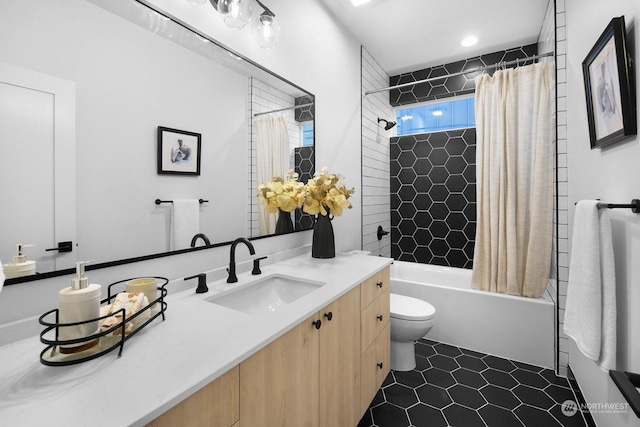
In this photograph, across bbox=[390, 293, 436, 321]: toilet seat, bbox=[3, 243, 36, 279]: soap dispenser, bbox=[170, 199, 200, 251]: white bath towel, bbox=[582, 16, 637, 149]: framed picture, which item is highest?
bbox=[582, 16, 637, 149]: framed picture

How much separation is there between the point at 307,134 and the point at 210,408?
1759 mm

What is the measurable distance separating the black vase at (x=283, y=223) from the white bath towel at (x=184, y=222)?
1.90 feet

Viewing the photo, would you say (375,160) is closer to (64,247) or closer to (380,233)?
(380,233)

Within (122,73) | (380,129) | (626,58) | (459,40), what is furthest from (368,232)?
(122,73)

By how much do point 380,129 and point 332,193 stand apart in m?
1.86

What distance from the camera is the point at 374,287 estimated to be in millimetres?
1645

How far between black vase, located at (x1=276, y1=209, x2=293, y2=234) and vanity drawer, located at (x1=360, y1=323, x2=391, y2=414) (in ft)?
2.77

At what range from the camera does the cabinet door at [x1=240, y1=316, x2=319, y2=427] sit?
2.64 feet

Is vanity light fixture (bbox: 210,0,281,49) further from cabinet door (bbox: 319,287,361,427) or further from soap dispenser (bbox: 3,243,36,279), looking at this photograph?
cabinet door (bbox: 319,287,361,427)

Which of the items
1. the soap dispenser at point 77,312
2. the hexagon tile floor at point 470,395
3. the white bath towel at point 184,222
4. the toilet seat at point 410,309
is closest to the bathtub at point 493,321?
the hexagon tile floor at point 470,395

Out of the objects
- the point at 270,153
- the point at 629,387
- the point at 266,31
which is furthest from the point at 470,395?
the point at 266,31

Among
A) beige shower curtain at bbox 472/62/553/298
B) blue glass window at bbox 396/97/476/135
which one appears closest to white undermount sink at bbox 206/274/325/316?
beige shower curtain at bbox 472/62/553/298

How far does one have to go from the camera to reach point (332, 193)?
181cm

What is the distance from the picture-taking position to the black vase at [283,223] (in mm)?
1874
